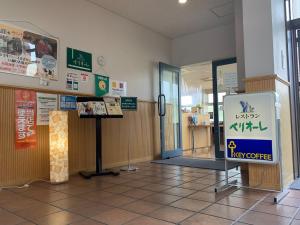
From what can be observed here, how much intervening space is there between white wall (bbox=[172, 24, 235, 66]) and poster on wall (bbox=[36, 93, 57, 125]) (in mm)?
3518

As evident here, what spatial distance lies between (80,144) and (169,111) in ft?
8.57

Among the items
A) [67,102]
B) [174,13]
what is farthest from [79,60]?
[174,13]

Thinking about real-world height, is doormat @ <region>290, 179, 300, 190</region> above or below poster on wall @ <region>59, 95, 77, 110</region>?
below

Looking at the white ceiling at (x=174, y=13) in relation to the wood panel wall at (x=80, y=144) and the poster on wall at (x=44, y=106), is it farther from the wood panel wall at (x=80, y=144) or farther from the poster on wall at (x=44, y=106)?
the poster on wall at (x=44, y=106)

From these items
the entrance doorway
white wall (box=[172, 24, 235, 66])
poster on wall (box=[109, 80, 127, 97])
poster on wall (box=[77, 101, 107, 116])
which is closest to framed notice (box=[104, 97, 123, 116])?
poster on wall (box=[77, 101, 107, 116])

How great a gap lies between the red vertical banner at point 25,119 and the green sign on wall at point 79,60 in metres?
0.86

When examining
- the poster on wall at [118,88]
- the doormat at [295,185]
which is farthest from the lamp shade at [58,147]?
the doormat at [295,185]

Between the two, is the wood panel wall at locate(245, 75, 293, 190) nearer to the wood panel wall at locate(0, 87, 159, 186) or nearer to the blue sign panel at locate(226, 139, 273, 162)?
the blue sign panel at locate(226, 139, 273, 162)

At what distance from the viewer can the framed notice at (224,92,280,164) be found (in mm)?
2699

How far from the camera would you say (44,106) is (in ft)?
12.2

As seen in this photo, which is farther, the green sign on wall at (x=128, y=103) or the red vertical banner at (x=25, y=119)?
the green sign on wall at (x=128, y=103)

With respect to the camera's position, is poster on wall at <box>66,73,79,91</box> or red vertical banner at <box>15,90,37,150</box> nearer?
red vertical banner at <box>15,90,37,150</box>

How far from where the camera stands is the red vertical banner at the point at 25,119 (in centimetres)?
341

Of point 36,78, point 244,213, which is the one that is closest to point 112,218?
point 244,213
